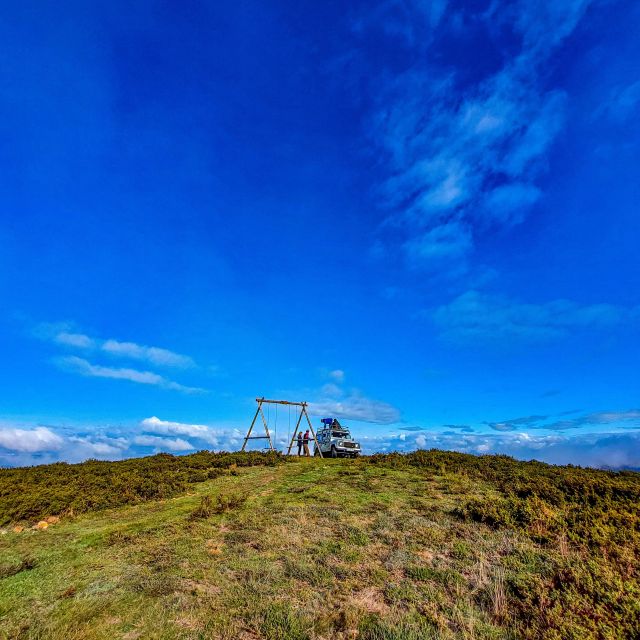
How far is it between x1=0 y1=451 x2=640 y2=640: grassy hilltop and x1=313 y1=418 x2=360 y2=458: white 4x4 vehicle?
19737 mm

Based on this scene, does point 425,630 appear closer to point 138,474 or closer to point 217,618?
point 217,618

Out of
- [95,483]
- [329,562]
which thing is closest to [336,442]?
[95,483]

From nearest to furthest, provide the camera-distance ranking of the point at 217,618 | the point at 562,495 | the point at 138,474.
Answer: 1. the point at 217,618
2. the point at 562,495
3. the point at 138,474

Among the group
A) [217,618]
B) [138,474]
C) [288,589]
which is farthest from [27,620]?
[138,474]

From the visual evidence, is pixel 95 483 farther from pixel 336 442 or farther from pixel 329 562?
pixel 336 442

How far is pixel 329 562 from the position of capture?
828cm

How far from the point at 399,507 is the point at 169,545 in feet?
22.0

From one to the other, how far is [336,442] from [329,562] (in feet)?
90.0

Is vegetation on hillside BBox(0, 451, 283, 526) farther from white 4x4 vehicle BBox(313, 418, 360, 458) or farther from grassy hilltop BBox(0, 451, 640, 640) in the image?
white 4x4 vehicle BBox(313, 418, 360, 458)

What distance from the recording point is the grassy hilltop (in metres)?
6.15

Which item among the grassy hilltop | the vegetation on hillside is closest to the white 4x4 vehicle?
the vegetation on hillside

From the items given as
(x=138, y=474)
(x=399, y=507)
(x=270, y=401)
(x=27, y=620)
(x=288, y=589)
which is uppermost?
(x=270, y=401)

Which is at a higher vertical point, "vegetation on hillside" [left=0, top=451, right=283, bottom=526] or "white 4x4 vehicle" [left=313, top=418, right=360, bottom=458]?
"white 4x4 vehicle" [left=313, top=418, right=360, bottom=458]

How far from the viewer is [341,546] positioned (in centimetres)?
910
